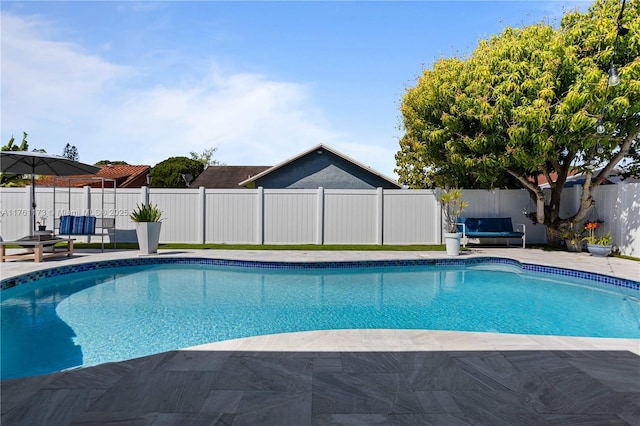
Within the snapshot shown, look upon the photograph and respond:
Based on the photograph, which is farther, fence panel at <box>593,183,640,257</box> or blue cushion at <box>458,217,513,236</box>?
blue cushion at <box>458,217,513,236</box>

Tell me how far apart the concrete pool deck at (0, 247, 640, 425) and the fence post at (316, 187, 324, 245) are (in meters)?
9.03

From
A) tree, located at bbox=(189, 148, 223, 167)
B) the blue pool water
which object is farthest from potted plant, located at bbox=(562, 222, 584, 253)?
tree, located at bbox=(189, 148, 223, 167)

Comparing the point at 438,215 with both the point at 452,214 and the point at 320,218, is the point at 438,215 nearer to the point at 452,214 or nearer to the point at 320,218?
the point at 452,214

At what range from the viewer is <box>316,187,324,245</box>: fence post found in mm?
13008

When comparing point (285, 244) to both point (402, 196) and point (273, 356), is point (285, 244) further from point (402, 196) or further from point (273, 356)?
point (273, 356)

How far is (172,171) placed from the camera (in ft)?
141

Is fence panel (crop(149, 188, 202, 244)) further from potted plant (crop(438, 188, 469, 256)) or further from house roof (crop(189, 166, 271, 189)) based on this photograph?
house roof (crop(189, 166, 271, 189))

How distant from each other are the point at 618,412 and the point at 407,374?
1.33 m

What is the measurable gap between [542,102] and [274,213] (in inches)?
324

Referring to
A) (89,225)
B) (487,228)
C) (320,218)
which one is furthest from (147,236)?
(487,228)

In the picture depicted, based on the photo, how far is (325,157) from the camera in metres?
18.7

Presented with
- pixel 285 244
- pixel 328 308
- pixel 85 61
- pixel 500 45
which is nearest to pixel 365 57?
pixel 500 45

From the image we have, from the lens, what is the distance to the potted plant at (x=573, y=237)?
37.8 ft

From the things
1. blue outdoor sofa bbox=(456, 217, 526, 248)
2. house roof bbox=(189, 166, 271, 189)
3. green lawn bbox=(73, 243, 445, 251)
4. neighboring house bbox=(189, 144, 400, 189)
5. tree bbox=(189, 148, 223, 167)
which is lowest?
green lawn bbox=(73, 243, 445, 251)
